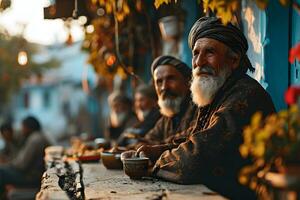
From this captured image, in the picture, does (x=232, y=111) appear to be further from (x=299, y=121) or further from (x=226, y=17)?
(x=299, y=121)

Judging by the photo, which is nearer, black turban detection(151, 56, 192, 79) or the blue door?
the blue door

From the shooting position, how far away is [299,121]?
3131 mm

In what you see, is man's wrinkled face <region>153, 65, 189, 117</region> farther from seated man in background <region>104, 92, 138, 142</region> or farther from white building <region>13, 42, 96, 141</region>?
white building <region>13, 42, 96, 141</region>

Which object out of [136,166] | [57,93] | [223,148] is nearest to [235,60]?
Result: [223,148]

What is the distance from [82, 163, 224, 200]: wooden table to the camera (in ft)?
15.3

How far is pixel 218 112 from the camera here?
519cm

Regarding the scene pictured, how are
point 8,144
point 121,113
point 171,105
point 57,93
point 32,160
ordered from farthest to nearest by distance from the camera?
point 57,93 → point 8,144 → point 121,113 → point 32,160 → point 171,105

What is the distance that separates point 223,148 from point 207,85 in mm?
781

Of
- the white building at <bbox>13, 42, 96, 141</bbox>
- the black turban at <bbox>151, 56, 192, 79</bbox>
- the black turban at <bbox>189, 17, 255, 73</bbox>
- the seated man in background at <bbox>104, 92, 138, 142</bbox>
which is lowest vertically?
the white building at <bbox>13, 42, 96, 141</bbox>

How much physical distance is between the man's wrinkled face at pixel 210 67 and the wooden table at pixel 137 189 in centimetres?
88

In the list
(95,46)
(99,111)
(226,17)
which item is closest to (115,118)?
(95,46)

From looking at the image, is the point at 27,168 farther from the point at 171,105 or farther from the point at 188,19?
the point at 171,105

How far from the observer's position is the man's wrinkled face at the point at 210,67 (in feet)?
18.5

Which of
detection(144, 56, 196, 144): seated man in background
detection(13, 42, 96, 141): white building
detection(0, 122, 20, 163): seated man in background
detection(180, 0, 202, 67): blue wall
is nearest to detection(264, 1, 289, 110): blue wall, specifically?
detection(144, 56, 196, 144): seated man in background
